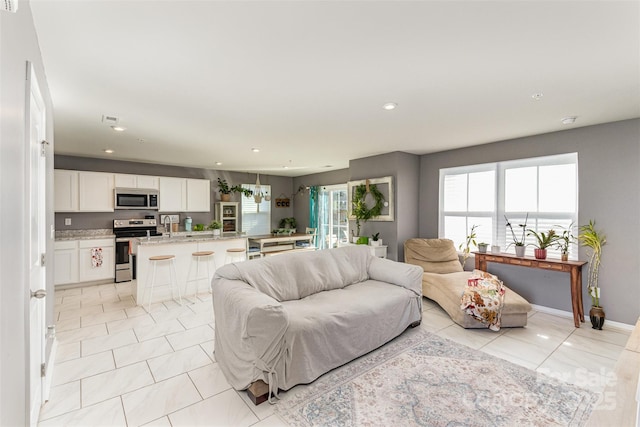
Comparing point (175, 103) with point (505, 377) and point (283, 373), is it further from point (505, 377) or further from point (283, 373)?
point (505, 377)

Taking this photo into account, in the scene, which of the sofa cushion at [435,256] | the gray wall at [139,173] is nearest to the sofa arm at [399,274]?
the sofa cushion at [435,256]

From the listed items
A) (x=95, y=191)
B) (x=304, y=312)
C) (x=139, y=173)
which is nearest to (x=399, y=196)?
(x=304, y=312)

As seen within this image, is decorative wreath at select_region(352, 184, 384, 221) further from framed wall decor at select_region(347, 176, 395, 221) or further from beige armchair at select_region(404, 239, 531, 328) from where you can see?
beige armchair at select_region(404, 239, 531, 328)

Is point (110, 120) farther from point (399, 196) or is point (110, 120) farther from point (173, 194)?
point (399, 196)

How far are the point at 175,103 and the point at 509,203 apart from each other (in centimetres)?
480

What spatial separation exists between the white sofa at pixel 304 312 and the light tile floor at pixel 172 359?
0.85ft

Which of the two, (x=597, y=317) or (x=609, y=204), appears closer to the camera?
(x=597, y=317)

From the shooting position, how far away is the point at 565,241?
12.5 feet

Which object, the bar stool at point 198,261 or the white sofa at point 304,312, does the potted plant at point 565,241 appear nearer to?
the white sofa at point 304,312

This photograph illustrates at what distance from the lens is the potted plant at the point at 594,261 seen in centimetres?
344

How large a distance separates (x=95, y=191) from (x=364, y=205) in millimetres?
5218

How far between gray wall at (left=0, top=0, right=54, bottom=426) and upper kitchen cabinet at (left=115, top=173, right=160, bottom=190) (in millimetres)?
4767

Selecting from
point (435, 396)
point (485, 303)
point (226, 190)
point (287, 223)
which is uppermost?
point (226, 190)

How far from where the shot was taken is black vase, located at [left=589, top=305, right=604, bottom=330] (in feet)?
11.2
